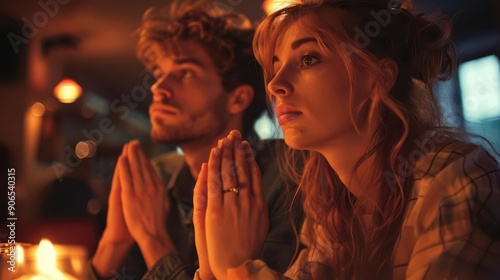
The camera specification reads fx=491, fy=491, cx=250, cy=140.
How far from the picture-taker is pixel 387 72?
84 centimetres

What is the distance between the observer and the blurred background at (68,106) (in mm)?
1113

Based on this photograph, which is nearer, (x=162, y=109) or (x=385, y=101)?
(x=385, y=101)

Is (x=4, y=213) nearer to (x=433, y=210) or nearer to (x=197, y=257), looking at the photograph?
(x=197, y=257)

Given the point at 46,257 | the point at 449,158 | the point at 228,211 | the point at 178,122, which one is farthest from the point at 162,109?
the point at 449,158

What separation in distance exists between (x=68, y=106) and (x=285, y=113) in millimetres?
563

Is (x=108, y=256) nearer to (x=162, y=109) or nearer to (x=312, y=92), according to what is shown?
(x=162, y=109)

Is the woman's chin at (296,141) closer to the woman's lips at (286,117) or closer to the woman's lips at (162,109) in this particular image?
the woman's lips at (286,117)

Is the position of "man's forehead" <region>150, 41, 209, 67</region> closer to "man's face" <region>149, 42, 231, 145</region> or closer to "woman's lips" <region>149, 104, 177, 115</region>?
"man's face" <region>149, 42, 231, 145</region>

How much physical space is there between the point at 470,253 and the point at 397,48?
1.15 ft

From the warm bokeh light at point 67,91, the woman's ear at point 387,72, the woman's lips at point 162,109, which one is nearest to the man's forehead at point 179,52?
the woman's lips at point 162,109

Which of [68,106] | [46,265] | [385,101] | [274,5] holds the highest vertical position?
[274,5]

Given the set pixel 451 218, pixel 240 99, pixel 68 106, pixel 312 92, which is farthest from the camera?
pixel 68 106

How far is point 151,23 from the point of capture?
3.65 feet

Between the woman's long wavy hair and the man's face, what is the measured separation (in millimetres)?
278
